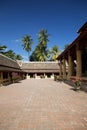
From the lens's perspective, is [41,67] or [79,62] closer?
[79,62]

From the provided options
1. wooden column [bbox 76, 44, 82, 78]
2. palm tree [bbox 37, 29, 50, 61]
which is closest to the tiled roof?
palm tree [bbox 37, 29, 50, 61]

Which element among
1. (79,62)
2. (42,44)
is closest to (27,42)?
(42,44)

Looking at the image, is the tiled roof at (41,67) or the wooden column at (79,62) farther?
the tiled roof at (41,67)

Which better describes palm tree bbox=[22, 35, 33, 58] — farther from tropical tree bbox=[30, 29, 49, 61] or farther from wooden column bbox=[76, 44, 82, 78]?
wooden column bbox=[76, 44, 82, 78]

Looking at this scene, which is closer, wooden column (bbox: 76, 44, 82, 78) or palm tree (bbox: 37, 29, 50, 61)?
wooden column (bbox: 76, 44, 82, 78)

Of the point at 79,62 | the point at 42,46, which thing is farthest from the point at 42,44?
the point at 79,62

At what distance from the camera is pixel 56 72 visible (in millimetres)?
51656

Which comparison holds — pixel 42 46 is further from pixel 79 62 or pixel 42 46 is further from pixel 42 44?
pixel 79 62

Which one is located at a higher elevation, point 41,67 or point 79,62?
point 41,67

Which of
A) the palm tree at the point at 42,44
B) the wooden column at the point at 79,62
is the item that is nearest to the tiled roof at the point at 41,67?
the palm tree at the point at 42,44

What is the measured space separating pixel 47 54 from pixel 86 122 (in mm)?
55264

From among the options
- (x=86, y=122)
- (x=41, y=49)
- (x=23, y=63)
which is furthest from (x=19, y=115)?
(x=41, y=49)

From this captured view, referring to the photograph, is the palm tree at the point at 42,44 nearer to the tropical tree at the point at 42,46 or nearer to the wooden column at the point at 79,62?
the tropical tree at the point at 42,46

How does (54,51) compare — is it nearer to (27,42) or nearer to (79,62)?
(27,42)
